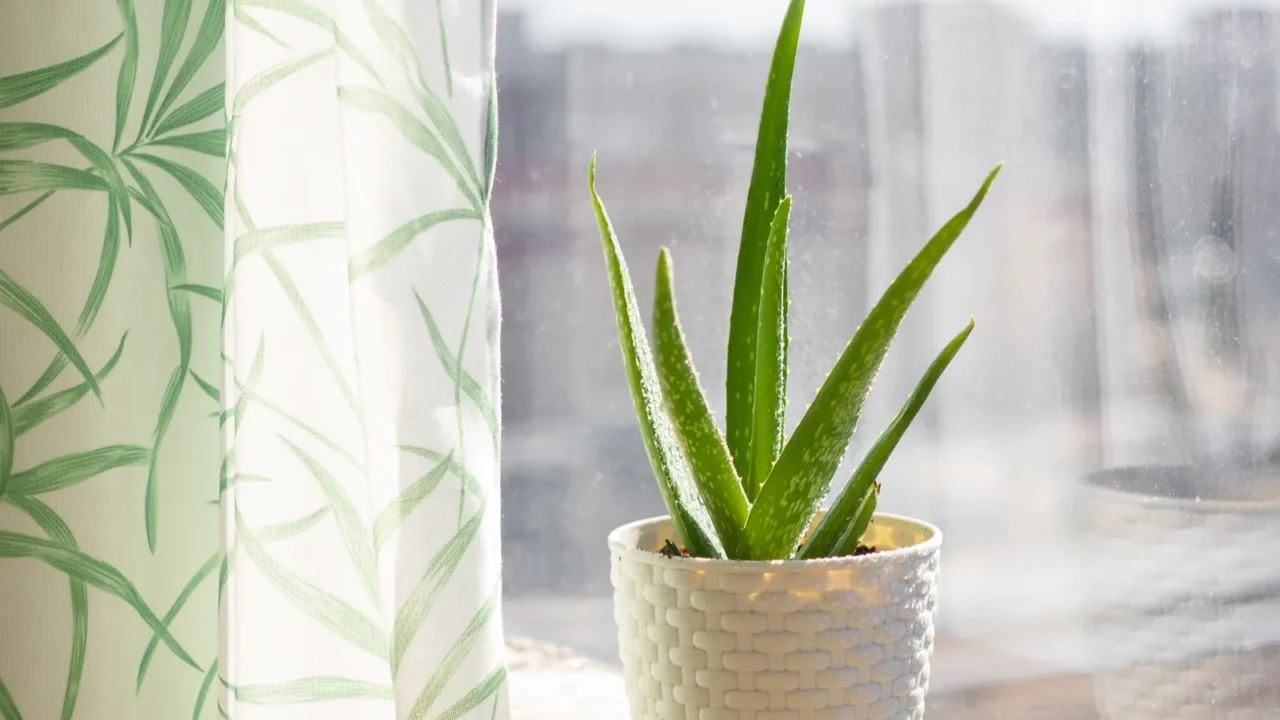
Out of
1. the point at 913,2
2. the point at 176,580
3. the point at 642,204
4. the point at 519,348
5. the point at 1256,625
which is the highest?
the point at 913,2

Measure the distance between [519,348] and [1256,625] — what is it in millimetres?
648

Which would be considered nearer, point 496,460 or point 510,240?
point 496,460

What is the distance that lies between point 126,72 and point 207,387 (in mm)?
181

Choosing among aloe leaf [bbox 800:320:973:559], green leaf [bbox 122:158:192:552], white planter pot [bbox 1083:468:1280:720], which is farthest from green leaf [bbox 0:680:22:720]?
white planter pot [bbox 1083:468:1280:720]

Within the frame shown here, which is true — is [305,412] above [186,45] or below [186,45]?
below

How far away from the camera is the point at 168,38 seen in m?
0.63

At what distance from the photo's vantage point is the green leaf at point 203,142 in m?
0.63

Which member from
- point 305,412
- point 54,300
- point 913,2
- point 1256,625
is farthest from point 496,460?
point 1256,625

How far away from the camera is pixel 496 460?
24.2 inches

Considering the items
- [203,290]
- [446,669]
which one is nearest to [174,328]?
[203,290]

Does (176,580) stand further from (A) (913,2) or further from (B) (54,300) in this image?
(A) (913,2)

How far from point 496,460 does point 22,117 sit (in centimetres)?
32

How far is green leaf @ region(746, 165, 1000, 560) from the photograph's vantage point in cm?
54

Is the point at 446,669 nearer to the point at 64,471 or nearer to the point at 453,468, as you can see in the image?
the point at 453,468
